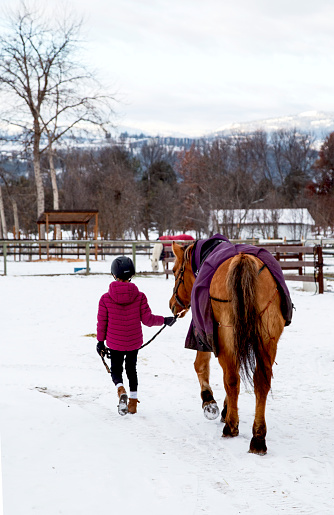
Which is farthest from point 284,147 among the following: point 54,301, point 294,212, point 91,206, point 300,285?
point 54,301

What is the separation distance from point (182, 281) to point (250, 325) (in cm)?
129

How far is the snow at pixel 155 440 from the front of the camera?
2.87 metres

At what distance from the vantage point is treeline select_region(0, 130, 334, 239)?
132 ft

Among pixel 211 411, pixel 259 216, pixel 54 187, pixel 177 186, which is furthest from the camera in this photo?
pixel 177 186

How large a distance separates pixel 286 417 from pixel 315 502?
61.4 inches

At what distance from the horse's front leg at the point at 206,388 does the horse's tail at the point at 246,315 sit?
849 mm

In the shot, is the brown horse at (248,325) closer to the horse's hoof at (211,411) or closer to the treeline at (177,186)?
the horse's hoof at (211,411)

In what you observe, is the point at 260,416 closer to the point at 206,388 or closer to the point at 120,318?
the point at 206,388

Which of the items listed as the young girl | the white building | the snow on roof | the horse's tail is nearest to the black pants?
the young girl

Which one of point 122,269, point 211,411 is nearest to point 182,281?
point 122,269

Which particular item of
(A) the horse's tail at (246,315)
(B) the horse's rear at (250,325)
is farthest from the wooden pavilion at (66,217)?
(A) the horse's tail at (246,315)

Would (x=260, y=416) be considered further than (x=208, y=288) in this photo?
No

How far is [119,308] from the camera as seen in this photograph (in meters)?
4.44

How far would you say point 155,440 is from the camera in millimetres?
3859
